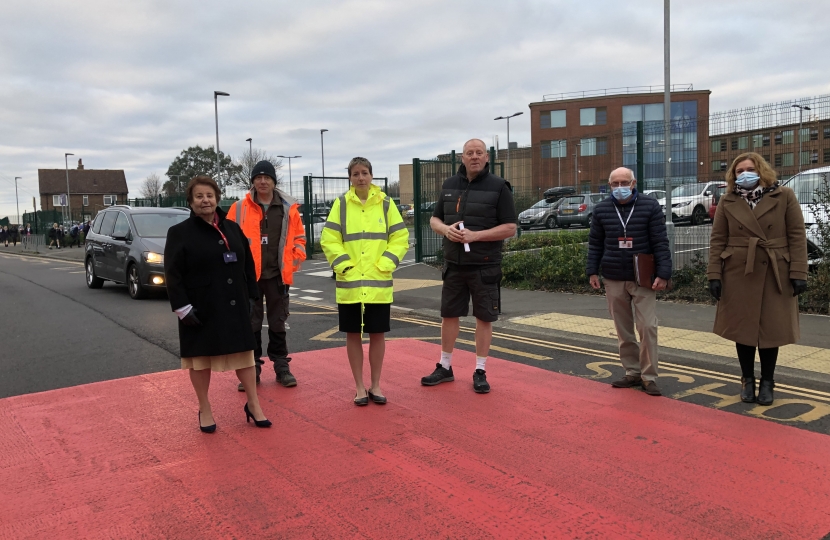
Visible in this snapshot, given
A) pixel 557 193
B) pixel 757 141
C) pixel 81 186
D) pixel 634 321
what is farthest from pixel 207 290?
pixel 81 186

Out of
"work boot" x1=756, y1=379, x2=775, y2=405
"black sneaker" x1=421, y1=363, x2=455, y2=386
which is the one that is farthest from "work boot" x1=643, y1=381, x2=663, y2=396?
"black sneaker" x1=421, y1=363, x2=455, y2=386

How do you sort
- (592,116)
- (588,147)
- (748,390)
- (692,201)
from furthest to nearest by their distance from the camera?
(592,116)
(588,147)
(692,201)
(748,390)

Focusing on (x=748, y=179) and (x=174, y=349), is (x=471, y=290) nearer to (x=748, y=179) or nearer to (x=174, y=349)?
(x=748, y=179)

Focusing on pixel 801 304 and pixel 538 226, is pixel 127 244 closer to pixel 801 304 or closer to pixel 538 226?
pixel 538 226

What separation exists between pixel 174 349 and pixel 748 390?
584 cm

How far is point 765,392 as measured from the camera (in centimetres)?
505

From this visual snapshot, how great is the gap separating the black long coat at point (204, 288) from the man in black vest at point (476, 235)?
1.83 m

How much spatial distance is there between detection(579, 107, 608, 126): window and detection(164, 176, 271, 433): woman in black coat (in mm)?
55414

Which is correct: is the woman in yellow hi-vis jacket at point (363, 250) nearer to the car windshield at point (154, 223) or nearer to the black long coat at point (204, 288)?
the black long coat at point (204, 288)

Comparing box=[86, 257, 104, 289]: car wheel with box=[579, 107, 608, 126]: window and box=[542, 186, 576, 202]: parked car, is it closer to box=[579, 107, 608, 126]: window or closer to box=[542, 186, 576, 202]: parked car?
box=[542, 186, 576, 202]: parked car

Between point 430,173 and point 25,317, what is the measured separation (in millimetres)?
9358

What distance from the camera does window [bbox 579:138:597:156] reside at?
12.5 metres

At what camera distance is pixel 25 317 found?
32.8 feet

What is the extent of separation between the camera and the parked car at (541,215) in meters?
15.7
